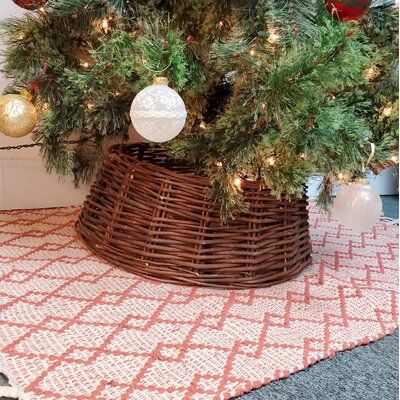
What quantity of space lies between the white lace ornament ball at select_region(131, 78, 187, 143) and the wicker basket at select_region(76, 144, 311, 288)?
179 mm

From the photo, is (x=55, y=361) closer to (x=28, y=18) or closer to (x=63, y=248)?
(x=63, y=248)

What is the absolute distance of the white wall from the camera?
1.29m

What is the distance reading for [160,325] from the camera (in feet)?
2.32

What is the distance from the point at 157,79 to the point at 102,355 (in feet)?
1.28

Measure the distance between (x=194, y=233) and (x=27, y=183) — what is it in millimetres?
708

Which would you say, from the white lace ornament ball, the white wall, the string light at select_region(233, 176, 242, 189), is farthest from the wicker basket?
the white wall

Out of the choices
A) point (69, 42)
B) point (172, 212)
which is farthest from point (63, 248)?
point (69, 42)

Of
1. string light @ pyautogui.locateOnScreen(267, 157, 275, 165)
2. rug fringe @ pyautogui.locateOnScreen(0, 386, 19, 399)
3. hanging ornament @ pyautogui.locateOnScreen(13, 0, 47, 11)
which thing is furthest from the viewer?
hanging ornament @ pyautogui.locateOnScreen(13, 0, 47, 11)

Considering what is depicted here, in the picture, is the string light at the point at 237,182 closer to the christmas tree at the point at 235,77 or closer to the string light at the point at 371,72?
the christmas tree at the point at 235,77

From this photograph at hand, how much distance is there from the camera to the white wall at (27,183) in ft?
4.25

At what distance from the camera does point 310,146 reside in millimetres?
726

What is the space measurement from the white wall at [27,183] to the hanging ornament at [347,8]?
2.90 feet

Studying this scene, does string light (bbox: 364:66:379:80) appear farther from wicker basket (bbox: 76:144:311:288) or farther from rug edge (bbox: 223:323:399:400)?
rug edge (bbox: 223:323:399:400)

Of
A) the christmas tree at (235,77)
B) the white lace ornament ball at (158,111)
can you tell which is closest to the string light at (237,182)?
the christmas tree at (235,77)
